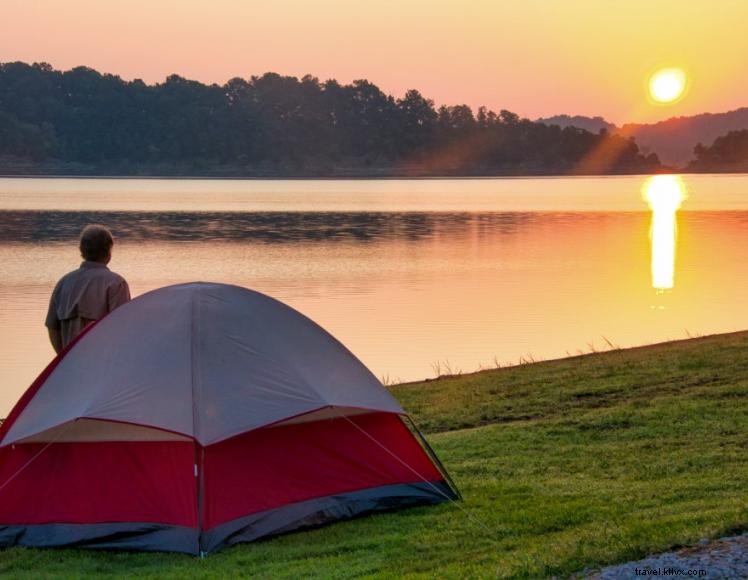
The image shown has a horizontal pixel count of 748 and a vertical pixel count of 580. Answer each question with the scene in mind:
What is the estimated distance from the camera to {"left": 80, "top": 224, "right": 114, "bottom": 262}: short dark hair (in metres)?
8.00

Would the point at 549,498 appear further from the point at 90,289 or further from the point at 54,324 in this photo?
the point at 54,324

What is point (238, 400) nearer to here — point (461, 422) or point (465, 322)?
point (461, 422)

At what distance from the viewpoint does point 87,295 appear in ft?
26.3

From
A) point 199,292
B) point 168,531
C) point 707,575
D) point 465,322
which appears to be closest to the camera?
point 707,575

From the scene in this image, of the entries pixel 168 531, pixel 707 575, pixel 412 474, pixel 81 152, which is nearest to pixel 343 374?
pixel 412 474

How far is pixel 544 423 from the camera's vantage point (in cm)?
1038

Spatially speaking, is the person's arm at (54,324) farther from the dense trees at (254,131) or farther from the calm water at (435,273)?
the dense trees at (254,131)

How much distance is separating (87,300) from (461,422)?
4.48 m

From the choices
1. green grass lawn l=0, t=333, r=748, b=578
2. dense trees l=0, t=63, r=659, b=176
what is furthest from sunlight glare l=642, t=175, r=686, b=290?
dense trees l=0, t=63, r=659, b=176

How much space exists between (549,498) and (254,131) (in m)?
160

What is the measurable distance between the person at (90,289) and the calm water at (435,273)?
8.99 meters

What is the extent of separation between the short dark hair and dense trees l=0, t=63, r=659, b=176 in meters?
153

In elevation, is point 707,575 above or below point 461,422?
above

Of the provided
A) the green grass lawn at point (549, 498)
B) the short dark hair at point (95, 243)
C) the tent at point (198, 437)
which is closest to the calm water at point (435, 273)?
the green grass lawn at point (549, 498)
